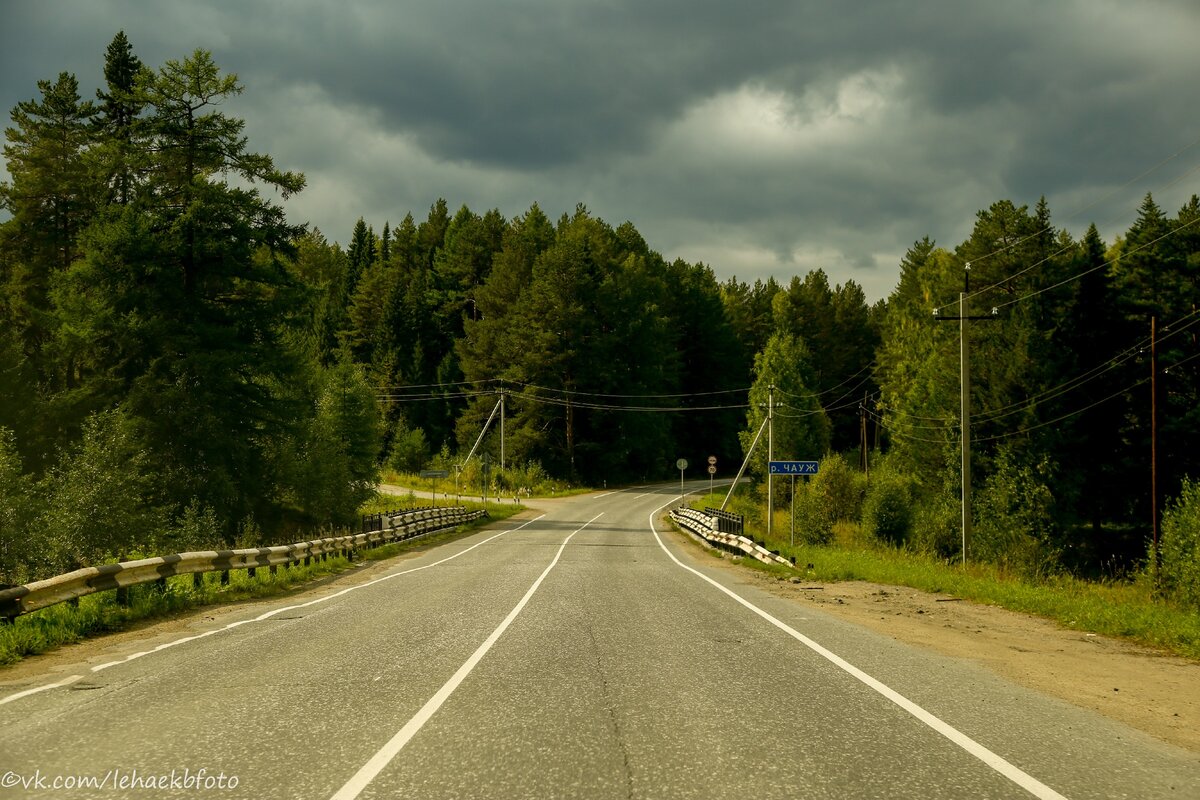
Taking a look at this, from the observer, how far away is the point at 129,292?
33844 millimetres

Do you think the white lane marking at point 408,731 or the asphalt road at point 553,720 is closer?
the white lane marking at point 408,731

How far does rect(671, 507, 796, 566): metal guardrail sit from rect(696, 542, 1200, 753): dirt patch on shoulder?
6773 millimetres

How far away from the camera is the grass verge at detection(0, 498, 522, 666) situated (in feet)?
31.4

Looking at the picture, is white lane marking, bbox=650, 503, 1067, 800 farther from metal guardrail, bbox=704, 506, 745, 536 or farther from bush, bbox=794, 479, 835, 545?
bush, bbox=794, 479, 835, 545

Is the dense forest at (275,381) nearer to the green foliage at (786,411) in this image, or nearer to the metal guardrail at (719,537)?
the green foliage at (786,411)

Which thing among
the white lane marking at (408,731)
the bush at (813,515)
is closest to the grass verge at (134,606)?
the white lane marking at (408,731)

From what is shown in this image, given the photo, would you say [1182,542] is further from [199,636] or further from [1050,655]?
[199,636]

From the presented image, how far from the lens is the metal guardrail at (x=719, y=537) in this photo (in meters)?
23.3

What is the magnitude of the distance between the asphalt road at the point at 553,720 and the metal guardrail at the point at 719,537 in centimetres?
1217

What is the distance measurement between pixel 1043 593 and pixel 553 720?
1265 cm

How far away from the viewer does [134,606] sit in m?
12.2

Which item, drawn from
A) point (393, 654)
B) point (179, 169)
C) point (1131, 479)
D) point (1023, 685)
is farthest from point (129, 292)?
point (1131, 479)

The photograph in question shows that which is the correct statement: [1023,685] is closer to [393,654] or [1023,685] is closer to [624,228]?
[393,654]

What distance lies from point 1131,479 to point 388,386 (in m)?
76.5
